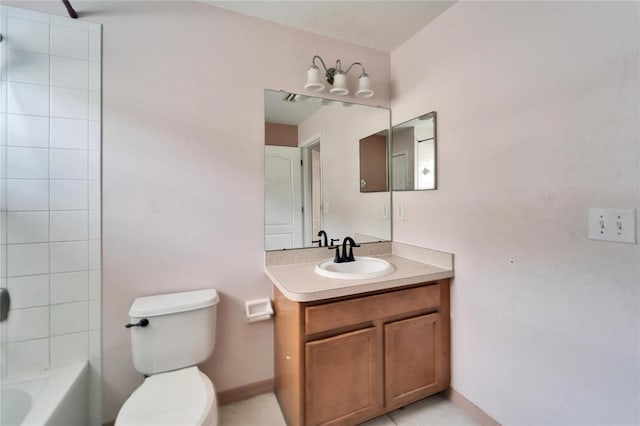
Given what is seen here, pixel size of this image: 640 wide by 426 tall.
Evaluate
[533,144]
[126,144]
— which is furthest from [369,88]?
[126,144]

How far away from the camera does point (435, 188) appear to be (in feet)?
5.81

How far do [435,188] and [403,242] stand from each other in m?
0.49

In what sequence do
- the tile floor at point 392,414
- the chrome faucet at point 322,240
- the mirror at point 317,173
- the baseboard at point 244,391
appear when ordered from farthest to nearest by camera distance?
the chrome faucet at point 322,240 < the mirror at point 317,173 < the baseboard at point 244,391 < the tile floor at point 392,414

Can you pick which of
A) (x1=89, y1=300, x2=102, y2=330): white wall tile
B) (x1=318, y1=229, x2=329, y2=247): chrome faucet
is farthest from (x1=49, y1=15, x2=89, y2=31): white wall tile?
(x1=318, y1=229, x2=329, y2=247): chrome faucet

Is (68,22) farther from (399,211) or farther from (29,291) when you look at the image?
(399,211)

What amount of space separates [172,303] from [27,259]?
0.72m

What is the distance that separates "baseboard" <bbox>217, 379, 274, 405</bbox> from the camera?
1699 millimetres

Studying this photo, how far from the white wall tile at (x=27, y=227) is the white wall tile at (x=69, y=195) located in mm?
76

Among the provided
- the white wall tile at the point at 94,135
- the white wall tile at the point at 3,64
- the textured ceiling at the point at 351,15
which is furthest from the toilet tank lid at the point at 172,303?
the textured ceiling at the point at 351,15

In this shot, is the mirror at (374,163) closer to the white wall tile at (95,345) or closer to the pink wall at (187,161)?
the pink wall at (187,161)

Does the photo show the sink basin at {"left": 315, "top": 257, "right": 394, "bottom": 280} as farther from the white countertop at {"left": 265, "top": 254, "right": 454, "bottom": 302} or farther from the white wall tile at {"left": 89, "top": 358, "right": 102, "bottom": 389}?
the white wall tile at {"left": 89, "top": 358, "right": 102, "bottom": 389}

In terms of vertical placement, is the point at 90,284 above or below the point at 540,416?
above

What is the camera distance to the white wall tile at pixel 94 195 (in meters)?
1.44

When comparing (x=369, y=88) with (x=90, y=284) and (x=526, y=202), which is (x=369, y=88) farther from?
(x=90, y=284)
